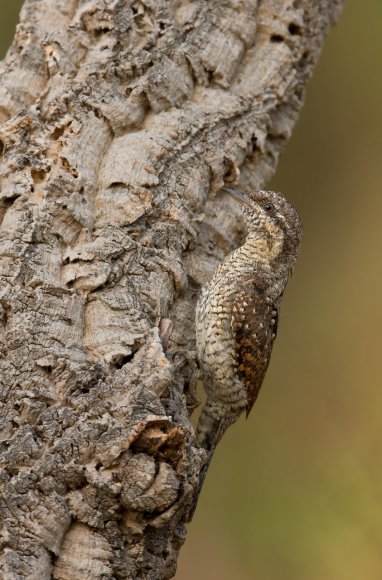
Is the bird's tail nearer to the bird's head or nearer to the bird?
the bird

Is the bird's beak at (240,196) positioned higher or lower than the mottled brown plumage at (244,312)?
higher

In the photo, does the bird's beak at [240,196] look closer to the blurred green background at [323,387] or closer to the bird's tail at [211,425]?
the bird's tail at [211,425]

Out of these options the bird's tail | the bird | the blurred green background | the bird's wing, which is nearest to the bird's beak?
the bird

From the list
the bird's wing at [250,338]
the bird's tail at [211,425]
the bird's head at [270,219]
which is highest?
the bird's head at [270,219]

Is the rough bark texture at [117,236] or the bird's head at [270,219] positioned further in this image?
the bird's head at [270,219]

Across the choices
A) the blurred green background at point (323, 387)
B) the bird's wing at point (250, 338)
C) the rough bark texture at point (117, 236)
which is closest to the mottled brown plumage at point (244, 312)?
the bird's wing at point (250, 338)

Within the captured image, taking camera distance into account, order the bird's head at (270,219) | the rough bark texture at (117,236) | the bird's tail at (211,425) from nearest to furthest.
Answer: the rough bark texture at (117,236)
the bird's tail at (211,425)
the bird's head at (270,219)

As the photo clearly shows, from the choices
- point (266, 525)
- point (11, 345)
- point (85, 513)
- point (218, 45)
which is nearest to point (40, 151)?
point (11, 345)

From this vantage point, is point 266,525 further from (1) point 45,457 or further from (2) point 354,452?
(1) point 45,457
